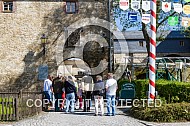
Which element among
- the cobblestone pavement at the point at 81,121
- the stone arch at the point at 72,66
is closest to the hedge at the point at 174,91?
the cobblestone pavement at the point at 81,121

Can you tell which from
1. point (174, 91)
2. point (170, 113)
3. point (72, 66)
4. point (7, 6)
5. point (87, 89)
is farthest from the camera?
point (7, 6)

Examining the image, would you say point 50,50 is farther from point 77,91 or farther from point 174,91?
point 174,91

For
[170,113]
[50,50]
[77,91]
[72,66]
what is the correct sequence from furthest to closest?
1. [50,50]
2. [72,66]
3. [77,91]
4. [170,113]

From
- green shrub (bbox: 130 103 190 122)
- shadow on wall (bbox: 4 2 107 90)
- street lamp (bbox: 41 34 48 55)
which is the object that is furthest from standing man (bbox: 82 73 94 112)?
street lamp (bbox: 41 34 48 55)

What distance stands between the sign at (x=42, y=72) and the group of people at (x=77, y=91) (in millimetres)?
9799

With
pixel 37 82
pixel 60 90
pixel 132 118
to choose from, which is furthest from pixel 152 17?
pixel 37 82

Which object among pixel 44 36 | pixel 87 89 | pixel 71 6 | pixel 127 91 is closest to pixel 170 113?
pixel 87 89

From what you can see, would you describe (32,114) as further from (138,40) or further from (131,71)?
(138,40)

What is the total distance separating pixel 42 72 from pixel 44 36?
8.32ft

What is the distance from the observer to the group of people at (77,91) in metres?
14.0

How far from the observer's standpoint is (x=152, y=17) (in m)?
13.5

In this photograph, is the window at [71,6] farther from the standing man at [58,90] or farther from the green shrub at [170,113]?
the green shrub at [170,113]

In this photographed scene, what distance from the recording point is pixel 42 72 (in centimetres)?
2652

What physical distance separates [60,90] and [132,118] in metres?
3.74
